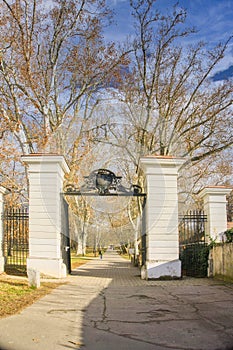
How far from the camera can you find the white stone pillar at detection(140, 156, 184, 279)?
41.9 ft

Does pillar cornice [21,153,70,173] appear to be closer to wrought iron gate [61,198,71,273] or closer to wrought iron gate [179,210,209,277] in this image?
wrought iron gate [61,198,71,273]

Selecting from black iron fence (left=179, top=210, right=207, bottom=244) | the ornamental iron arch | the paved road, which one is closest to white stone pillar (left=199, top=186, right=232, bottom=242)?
black iron fence (left=179, top=210, right=207, bottom=244)

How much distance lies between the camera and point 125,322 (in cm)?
616

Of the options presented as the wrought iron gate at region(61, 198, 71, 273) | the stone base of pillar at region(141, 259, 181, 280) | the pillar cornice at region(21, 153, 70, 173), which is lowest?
→ the stone base of pillar at region(141, 259, 181, 280)

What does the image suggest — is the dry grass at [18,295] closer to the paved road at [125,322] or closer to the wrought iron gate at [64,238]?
the paved road at [125,322]

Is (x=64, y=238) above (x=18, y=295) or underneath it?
above

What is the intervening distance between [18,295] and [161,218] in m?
5.70

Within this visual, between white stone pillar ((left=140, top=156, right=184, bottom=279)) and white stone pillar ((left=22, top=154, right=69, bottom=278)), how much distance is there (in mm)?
2825

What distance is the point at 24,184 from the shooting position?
2081 centimetres

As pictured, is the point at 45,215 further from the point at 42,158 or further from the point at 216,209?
the point at 216,209

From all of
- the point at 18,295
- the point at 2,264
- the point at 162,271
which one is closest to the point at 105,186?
the point at 162,271

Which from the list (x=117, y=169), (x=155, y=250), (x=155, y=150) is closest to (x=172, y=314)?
(x=155, y=250)

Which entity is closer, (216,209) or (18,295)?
(18,295)

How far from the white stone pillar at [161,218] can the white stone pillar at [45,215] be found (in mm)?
2825
